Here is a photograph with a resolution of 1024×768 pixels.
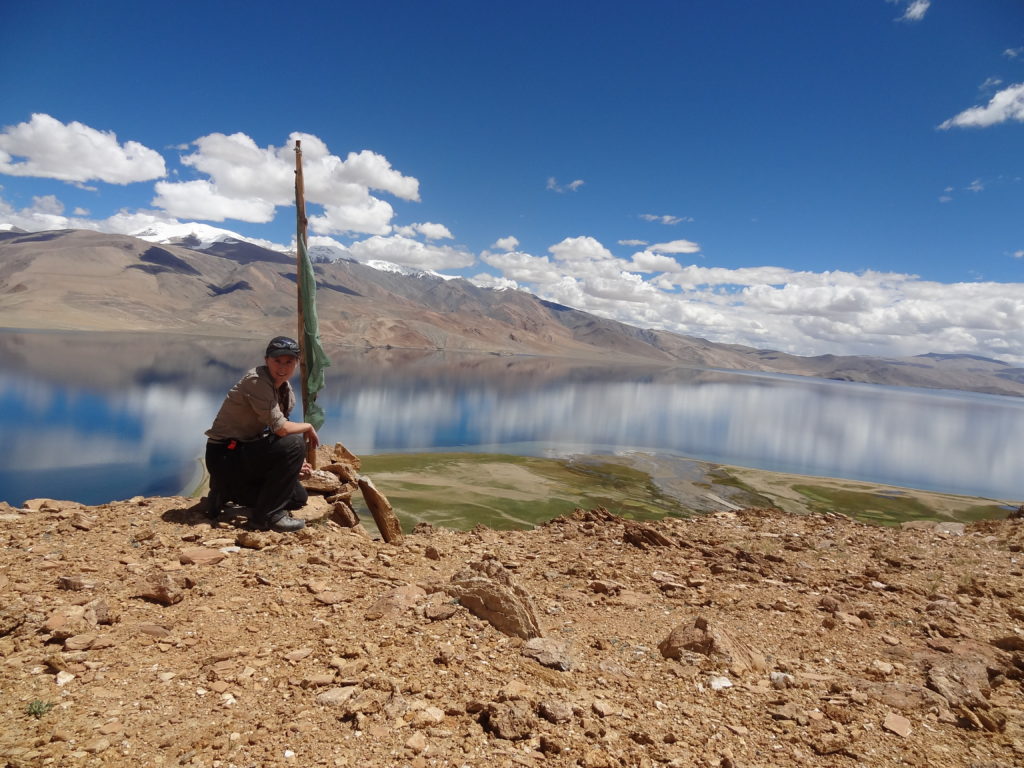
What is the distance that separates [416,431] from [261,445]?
34225mm

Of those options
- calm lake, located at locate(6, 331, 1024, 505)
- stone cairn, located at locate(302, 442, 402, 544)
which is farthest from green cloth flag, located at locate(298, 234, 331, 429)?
calm lake, located at locate(6, 331, 1024, 505)

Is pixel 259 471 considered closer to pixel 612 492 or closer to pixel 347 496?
pixel 347 496

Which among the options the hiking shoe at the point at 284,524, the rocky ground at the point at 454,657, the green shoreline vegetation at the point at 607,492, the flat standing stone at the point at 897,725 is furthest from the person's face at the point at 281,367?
the green shoreline vegetation at the point at 607,492

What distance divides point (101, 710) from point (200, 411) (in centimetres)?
4218

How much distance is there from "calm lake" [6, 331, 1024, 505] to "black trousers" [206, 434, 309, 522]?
56.5 feet

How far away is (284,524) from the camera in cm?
640

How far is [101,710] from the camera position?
317 cm

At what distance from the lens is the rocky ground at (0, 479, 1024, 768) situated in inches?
123

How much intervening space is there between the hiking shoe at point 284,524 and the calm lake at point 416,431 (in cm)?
1750

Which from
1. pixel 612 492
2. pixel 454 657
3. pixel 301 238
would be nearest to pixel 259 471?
pixel 454 657

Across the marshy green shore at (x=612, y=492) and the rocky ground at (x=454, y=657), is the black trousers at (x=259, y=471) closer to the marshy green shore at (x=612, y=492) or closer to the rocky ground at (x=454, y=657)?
the rocky ground at (x=454, y=657)

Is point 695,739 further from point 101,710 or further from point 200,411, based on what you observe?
point 200,411

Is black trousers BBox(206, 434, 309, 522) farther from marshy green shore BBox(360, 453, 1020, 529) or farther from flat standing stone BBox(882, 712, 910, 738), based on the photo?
marshy green shore BBox(360, 453, 1020, 529)

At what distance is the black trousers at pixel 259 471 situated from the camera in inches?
246
